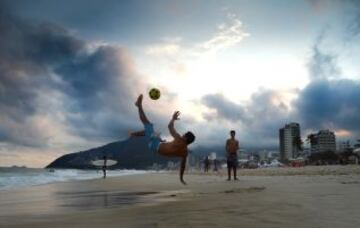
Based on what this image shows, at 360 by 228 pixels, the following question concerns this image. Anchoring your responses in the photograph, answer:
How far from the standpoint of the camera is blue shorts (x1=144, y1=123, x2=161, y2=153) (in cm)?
1001

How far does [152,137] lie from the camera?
10086mm

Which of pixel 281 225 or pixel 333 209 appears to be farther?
pixel 333 209

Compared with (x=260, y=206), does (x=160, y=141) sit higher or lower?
higher

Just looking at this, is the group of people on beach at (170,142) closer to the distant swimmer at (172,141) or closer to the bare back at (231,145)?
the distant swimmer at (172,141)

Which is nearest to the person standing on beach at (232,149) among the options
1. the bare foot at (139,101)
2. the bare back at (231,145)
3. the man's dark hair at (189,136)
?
the bare back at (231,145)

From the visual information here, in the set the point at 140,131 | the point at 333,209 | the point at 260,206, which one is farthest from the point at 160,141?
the point at 333,209

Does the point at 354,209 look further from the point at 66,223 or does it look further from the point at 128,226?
the point at 66,223

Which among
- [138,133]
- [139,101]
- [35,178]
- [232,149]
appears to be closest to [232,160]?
[232,149]

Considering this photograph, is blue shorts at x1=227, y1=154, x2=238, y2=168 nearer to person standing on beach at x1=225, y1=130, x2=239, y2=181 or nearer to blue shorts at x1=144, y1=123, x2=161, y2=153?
person standing on beach at x1=225, y1=130, x2=239, y2=181

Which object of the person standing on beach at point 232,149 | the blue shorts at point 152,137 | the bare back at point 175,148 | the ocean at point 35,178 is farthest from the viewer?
the ocean at point 35,178

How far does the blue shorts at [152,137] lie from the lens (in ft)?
32.8

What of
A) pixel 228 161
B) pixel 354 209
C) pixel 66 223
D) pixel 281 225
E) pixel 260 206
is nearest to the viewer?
pixel 281 225

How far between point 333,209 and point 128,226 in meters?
2.62

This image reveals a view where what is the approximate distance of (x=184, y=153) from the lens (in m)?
9.98
